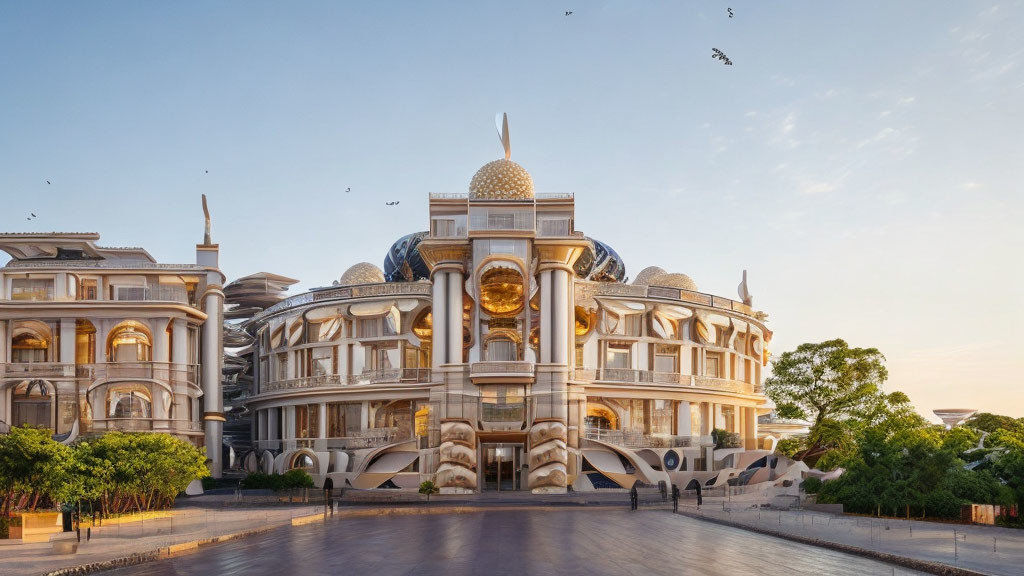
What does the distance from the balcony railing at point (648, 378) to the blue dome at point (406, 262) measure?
661 inches

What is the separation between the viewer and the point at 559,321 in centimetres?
5909

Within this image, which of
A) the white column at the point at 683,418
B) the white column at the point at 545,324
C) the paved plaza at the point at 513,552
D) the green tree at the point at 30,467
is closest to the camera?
the paved plaza at the point at 513,552

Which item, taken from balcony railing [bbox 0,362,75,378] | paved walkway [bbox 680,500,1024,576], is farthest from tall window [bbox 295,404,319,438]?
paved walkway [bbox 680,500,1024,576]

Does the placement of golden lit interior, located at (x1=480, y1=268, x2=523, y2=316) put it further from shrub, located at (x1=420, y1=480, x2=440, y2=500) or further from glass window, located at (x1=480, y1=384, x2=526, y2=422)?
shrub, located at (x1=420, y1=480, x2=440, y2=500)

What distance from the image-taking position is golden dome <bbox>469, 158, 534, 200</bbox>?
207 feet

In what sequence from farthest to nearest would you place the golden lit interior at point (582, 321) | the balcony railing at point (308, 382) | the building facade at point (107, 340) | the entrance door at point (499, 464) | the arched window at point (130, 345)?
the balcony railing at point (308, 382) → the golden lit interior at point (582, 321) → the arched window at point (130, 345) → the entrance door at point (499, 464) → the building facade at point (107, 340)

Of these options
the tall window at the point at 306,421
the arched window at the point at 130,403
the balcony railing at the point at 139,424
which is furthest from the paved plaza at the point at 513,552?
the tall window at the point at 306,421

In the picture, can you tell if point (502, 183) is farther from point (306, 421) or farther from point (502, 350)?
point (306, 421)

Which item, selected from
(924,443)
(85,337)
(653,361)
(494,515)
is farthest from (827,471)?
(85,337)

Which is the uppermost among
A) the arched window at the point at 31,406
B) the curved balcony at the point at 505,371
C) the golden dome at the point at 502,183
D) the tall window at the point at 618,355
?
the golden dome at the point at 502,183

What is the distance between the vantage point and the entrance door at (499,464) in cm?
6025

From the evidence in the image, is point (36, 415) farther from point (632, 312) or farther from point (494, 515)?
point (632, 312)

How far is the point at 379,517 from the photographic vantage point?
40469 mm

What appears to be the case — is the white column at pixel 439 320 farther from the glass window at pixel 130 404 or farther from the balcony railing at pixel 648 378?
the glass window at pixel 130 404
